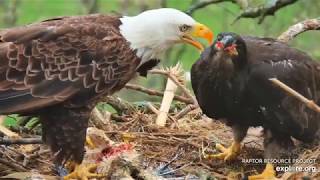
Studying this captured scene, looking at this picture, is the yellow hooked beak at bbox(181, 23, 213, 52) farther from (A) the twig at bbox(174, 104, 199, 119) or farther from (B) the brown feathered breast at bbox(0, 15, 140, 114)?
(A) the twig at bbox(174, 104, 199, 119)

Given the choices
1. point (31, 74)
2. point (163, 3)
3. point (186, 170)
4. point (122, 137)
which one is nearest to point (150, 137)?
point (122, 137)

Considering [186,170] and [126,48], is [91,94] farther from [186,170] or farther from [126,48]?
[186,170]

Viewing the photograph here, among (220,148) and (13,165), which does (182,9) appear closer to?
(220,148)

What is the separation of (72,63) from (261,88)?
1165 millimetres

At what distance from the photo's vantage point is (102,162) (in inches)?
217

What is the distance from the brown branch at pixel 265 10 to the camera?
6.36m

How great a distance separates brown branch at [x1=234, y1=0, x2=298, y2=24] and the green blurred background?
67 mm

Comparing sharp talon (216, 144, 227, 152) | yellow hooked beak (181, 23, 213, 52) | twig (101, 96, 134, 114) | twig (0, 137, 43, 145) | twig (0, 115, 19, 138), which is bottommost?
twig (101, 96, 134, 114)

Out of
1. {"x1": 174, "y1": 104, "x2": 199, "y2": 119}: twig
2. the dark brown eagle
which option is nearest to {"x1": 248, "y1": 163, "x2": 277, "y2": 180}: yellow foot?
the dark brown eagle

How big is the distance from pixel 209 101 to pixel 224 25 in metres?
4.58

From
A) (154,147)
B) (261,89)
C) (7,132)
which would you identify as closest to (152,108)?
(154,147)

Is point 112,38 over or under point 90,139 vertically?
over

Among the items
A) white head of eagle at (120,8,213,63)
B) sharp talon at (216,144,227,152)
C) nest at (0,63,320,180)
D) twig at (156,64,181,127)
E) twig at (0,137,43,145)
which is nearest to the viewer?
nest at (0,63,320,180)

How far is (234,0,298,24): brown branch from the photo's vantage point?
6.36 metres
